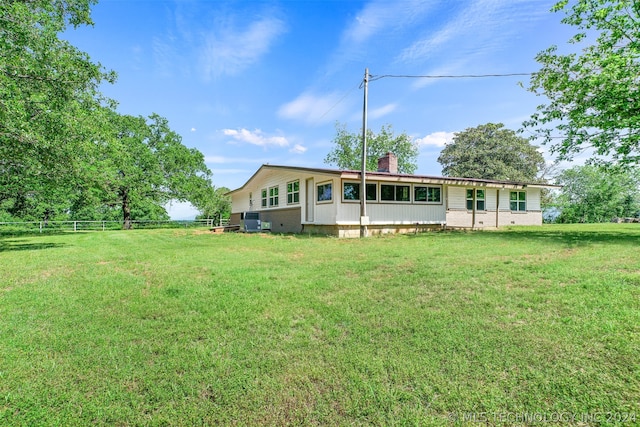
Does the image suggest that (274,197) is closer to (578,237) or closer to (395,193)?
(395,193)

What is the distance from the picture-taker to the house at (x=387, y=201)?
1253 cm

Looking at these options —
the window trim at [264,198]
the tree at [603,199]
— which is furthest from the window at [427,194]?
the tree at [603,199]

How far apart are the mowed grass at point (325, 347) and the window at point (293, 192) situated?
10711 mm

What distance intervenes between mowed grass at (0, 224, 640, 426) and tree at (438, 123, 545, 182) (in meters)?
29.6

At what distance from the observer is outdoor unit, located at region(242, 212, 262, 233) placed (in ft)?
54.2

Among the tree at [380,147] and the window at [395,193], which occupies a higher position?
the tree at [380,147]

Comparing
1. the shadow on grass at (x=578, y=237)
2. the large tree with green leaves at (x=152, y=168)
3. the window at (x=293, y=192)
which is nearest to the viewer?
the shadow on grass at (x=578, y=237)

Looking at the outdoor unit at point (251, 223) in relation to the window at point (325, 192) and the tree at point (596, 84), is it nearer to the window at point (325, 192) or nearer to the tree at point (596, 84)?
the window at point (325, 192)

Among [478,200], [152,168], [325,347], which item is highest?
[152,168]

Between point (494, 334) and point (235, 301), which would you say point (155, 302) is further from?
point (494, 334)

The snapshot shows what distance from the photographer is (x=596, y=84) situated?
9.94 m

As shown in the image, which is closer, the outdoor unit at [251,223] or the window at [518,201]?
the outdoor unit at [251,223]

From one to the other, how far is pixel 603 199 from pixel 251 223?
34.7 m

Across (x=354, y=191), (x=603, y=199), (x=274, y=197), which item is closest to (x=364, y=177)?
(x=354, y=191)
